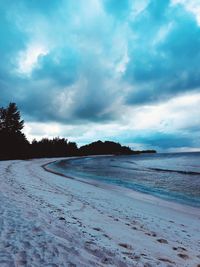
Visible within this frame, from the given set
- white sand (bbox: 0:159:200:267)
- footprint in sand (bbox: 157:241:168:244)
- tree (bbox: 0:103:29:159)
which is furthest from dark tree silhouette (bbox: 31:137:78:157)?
footprint in sand (bbox: 157:241:168:244)

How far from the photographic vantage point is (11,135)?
7275 centimetres

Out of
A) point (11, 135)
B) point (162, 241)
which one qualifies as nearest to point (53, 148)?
point (11, 135)

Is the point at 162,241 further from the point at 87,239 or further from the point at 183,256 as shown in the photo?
the point at 87,239

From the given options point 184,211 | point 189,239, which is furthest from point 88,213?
point 184,211

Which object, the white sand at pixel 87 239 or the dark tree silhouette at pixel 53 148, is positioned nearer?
the white sand at pixel 87 239

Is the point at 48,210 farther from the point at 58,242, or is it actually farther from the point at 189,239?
the point at 189,239

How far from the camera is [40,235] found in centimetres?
633

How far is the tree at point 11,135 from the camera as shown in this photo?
2768 inches

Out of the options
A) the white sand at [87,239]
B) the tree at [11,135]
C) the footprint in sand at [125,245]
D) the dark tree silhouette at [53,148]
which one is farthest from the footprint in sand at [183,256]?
the dark tree silhouette at [53,148]

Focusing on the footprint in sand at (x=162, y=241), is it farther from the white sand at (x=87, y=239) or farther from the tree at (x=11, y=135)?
the tree at (x=11, y=135)

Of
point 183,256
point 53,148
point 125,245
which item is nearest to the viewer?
point 183,256

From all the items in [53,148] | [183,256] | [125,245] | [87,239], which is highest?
[53,148]

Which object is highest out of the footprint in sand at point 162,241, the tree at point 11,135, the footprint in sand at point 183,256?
the tree at point 11,135

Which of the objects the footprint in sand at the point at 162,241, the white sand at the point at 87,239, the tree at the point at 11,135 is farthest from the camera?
the tree at the point at 11,135
